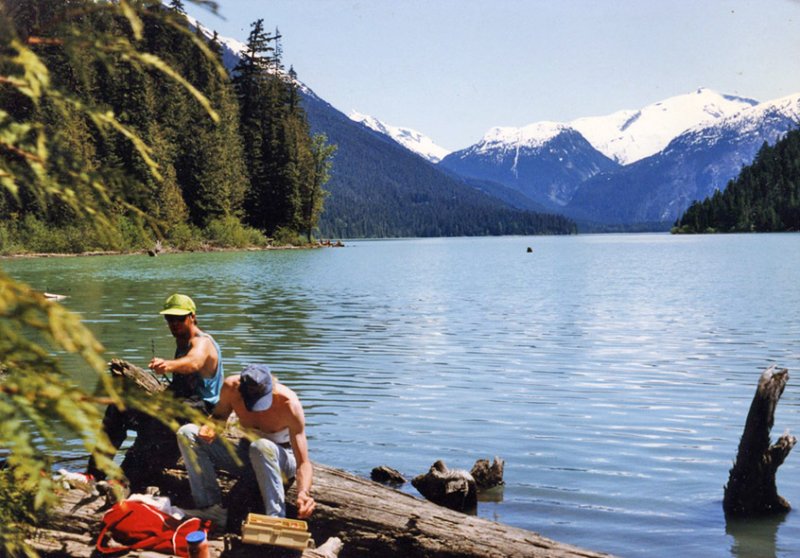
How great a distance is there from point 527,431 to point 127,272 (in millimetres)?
44094

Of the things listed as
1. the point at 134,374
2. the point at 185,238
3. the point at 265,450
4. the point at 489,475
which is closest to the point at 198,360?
the point at 134,374

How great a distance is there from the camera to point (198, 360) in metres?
8.12

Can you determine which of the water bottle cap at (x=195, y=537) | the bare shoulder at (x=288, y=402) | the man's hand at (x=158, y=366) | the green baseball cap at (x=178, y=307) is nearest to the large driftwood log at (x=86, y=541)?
the water bottle cap at (x=195, y=537)

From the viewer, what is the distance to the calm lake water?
412 inches

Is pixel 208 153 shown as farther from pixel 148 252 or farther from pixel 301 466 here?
pixel 301 466

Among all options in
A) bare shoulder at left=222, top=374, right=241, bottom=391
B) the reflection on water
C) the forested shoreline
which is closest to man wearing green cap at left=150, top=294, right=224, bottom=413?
bare shoulder at left=222, top=374, right=241, bottom=391

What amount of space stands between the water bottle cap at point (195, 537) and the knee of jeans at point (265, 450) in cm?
92

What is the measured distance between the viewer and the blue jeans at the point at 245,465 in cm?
730

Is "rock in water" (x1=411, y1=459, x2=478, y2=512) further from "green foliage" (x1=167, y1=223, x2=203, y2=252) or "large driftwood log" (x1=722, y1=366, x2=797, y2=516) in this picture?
"green foliage" (x1=167, y1=223, x2=203, y2=252)

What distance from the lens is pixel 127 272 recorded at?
54000 millimetres

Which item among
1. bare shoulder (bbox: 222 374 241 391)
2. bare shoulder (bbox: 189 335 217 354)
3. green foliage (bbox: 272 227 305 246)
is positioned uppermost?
green foliage (bbox: 272 227 305 246)

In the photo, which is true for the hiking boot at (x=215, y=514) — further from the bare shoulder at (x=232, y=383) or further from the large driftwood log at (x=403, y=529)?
the bare shoulder at (x=232, y=383)

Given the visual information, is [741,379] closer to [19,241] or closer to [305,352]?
[305,352]

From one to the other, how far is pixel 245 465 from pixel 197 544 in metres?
1.14
